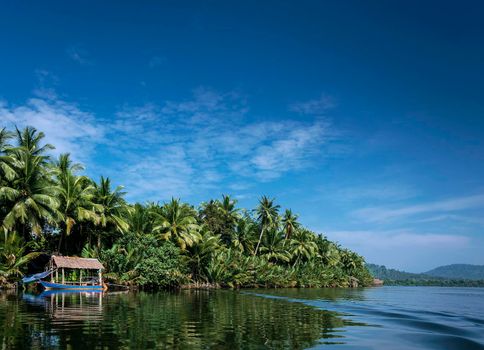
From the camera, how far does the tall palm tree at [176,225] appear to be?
135 feet

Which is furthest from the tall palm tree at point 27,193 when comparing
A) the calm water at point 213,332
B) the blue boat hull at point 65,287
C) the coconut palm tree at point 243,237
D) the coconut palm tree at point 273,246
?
the coconut palm tree at point 273,246

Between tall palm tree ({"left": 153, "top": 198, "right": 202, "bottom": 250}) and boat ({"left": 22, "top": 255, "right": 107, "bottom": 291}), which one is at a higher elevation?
tall palm tree ({"left": 153, "top": 198, "right": 202, "bottom": 250})

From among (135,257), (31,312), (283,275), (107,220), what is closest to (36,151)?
(107,220)

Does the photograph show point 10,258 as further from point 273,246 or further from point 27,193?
point 273,246

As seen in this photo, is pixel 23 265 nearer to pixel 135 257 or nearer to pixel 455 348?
pixel 135 257

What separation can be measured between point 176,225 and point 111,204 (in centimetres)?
748

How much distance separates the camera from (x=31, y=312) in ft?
51.5

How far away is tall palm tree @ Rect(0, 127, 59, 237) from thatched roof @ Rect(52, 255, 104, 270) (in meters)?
2.89

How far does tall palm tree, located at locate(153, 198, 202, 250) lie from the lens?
41281mm

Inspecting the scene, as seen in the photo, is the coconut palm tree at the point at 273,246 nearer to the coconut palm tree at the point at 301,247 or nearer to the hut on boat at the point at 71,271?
the coconut palm tree at the point at 301,247

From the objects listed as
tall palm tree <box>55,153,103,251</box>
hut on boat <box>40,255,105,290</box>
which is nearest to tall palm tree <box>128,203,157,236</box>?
tall palm tree <box>55,153,103,251</box>

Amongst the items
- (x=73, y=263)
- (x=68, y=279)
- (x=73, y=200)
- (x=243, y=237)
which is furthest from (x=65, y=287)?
(x=243, y=237)

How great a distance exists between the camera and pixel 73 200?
33.6 meters

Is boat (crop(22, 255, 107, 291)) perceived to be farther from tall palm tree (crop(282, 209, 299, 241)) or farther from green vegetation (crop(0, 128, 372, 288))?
tall palm tree (crop(282, 209, 299, 241))
